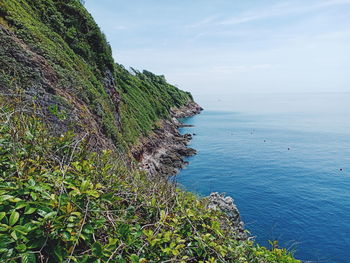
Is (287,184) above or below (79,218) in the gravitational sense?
below

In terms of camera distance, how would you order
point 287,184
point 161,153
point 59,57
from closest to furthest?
point 59,57 → point 287,184 → point 161,153

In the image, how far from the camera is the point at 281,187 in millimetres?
32156

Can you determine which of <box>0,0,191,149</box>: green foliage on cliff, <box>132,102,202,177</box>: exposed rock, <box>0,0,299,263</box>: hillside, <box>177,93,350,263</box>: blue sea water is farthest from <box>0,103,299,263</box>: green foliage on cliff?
<box>132,102,202,177</box>: exposed rock

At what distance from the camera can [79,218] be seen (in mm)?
2570

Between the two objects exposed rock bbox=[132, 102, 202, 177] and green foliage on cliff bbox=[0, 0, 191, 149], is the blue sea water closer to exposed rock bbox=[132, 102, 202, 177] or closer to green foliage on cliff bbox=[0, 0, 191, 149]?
exposed rock bbox=[132, 102, 202, 177]

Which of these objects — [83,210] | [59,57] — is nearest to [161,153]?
[59,57]

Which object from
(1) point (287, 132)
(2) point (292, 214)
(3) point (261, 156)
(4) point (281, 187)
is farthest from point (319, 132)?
(2) point (292, 214)

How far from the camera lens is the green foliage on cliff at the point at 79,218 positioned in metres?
2.24

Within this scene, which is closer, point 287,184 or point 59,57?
point 59,57

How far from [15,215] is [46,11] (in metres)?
27.3

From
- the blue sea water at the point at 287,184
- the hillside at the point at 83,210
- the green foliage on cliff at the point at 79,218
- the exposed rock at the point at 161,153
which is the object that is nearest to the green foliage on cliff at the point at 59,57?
the hillside at the point at 83,210

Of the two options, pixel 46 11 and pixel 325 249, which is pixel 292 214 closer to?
pixel 325 249

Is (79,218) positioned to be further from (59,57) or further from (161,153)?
(161,153)

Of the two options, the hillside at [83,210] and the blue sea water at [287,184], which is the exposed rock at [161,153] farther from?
the hillside at [83,210]
